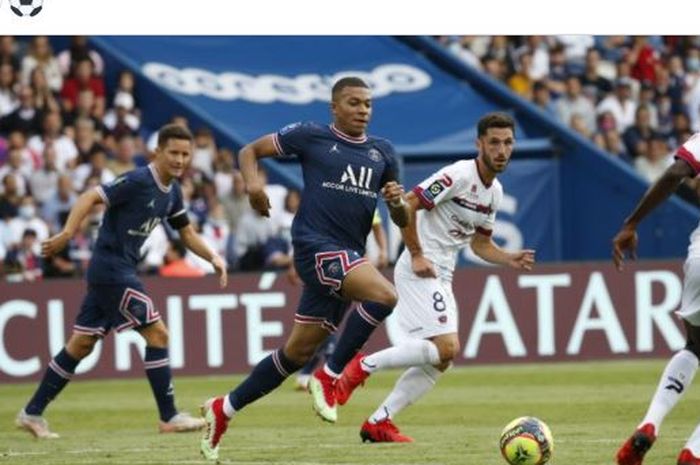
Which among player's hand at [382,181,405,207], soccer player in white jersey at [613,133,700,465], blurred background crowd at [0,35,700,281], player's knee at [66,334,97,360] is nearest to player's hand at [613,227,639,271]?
soccer player in white jersey at [613,133,700,465]

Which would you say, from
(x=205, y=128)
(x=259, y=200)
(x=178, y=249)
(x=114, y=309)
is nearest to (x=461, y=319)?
(x=178, y=249)

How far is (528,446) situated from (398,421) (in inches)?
165

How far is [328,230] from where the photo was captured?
36.0ft

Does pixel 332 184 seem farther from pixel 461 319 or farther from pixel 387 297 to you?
pixel 461 319

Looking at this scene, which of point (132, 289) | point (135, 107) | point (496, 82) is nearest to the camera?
point (132, 289)

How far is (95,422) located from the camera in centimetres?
1468

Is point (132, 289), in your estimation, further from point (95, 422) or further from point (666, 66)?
point (666, 66)

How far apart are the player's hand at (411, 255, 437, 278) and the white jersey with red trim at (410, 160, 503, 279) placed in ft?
1.08

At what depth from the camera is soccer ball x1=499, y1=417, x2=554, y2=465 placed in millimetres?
9906

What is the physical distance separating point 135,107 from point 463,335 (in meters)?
6.46

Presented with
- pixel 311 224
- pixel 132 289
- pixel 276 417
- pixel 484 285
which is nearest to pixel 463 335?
pixel 484 285
